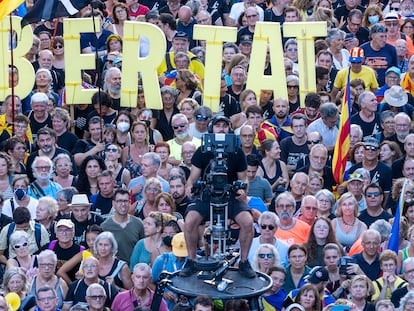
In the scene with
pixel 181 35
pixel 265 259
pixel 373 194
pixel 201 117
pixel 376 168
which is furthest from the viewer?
pixel 181 35

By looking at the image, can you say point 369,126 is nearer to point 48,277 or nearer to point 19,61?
point 19,61

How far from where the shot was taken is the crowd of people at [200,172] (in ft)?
69.2

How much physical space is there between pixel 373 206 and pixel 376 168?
3.93 feet

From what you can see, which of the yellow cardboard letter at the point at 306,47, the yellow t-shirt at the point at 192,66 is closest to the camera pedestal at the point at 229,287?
the yellow cardboard letter at the point at 306,47

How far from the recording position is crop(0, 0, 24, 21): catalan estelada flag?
2372cm

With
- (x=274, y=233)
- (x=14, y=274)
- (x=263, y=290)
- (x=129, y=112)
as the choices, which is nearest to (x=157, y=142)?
(x=129, y=112)

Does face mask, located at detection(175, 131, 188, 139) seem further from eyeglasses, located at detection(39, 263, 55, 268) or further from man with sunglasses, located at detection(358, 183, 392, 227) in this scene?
eyeglasses, located at detection(39, 263, 55, 268)

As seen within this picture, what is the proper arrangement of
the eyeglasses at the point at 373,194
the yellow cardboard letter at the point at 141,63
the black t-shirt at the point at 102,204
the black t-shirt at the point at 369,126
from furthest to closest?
the yellow cardboard letter at the point at 141,63 → the black t-shirt at the point at 369,126 → the black t-shirt at the point at 102,204 → the eyeglasses at the point at 373,194

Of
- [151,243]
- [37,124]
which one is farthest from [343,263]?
[37,124]

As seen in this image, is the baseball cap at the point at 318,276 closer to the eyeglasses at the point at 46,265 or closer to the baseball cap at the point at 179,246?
the baseball cap at the point at 179,246

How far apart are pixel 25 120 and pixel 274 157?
3.35 metres

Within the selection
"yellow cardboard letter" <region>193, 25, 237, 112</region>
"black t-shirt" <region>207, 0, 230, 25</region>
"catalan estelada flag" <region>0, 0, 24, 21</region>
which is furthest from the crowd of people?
"catalan estelada flag" <region>0, 0, 24, 21</region>

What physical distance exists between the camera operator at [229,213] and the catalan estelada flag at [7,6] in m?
5.10

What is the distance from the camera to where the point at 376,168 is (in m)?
24.4
